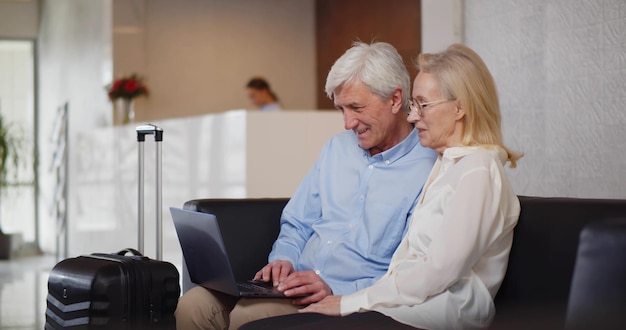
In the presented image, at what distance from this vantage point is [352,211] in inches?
96.7

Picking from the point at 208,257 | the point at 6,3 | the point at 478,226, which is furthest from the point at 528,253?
the point at 6,3

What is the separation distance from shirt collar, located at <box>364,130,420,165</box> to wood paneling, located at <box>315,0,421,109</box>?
549cm

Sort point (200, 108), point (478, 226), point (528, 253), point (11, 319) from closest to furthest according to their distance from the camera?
1. point (478, 226)
2. point (528, 253)
3. point (11, 319)
4. point (200, 108)

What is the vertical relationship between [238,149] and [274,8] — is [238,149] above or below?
below

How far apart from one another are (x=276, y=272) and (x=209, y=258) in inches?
8.5

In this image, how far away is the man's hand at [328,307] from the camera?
1.97m

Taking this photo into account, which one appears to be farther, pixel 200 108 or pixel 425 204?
pixel 200 108

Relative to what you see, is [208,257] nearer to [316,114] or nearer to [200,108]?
[316,114]

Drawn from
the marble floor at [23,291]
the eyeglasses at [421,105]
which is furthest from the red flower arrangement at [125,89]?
the eyeglasses at [421,105]

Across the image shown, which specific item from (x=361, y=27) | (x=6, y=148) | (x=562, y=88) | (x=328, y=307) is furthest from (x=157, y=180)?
(x=6, y=148)

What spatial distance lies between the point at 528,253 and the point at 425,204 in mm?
259

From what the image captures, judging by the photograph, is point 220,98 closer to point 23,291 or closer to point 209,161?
point 23,291

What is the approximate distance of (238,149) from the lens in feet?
15.0

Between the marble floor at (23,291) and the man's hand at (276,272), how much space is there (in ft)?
8.51
